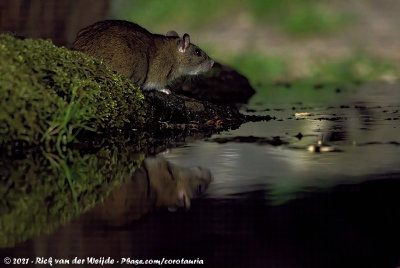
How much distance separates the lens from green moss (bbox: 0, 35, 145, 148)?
33.9 feet

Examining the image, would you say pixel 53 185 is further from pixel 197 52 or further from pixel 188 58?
pixel 197 52

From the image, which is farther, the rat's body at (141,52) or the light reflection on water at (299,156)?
the rat's body at (141,52)

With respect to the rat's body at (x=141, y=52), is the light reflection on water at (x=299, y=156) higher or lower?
lower

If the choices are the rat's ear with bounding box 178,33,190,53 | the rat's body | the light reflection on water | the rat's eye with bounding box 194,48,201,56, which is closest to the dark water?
the light reflection on water

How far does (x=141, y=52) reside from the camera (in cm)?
1433

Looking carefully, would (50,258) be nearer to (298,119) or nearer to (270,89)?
(298,119)

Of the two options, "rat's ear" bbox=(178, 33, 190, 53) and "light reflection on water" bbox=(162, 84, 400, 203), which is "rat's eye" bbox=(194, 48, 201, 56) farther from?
"light reflection on water" bbox=(162, 84, 400, 203)

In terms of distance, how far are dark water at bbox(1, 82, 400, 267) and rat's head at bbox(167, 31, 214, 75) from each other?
3508mm

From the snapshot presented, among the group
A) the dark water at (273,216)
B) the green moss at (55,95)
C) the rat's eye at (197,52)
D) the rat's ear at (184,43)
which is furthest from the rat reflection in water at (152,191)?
the rat's eye at (197,52)

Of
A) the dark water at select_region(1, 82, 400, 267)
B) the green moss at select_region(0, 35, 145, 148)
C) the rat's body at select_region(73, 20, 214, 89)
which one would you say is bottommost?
the dark water at select_region(1, 82, 400, 267)

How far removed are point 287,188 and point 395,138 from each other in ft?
16.7

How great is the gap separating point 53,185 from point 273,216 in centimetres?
257

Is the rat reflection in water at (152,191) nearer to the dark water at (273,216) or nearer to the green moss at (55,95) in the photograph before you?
the dark water at (273,216)

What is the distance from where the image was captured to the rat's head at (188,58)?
51.0ft
